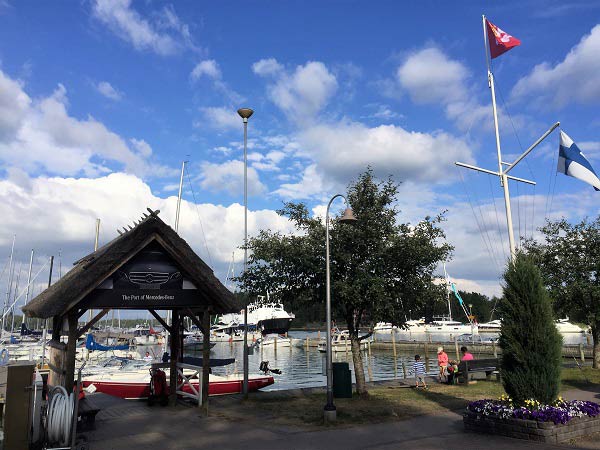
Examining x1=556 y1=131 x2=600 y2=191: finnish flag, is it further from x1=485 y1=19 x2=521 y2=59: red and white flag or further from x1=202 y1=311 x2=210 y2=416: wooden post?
x1=202 y1=311 x2=210 y2=416: wooden post

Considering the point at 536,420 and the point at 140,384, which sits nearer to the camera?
the point at 536,420

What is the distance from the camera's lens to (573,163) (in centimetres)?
1731

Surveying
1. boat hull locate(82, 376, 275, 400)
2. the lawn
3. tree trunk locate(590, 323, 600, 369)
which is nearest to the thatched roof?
the lawn

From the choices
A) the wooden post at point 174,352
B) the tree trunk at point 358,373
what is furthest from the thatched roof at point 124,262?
the tree trunk at point 358,373

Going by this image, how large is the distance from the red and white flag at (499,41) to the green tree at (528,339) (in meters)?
11.9

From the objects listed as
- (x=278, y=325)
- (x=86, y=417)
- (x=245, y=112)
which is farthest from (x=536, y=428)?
(x=278, y=325)

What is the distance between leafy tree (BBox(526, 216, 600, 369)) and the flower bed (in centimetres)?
1374

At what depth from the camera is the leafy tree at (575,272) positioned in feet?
78.1

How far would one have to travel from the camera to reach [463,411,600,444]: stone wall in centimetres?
1055

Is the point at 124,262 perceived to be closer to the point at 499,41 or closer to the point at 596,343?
the point at 499,41

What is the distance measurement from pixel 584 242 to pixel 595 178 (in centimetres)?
896

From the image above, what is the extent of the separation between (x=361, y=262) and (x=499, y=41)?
38.2ft

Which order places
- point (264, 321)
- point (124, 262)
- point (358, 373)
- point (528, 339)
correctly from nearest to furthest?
point (528, 339) → point (124, 262) → point (358, 373) → point (264, 321)

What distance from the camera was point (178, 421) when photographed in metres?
13.3
